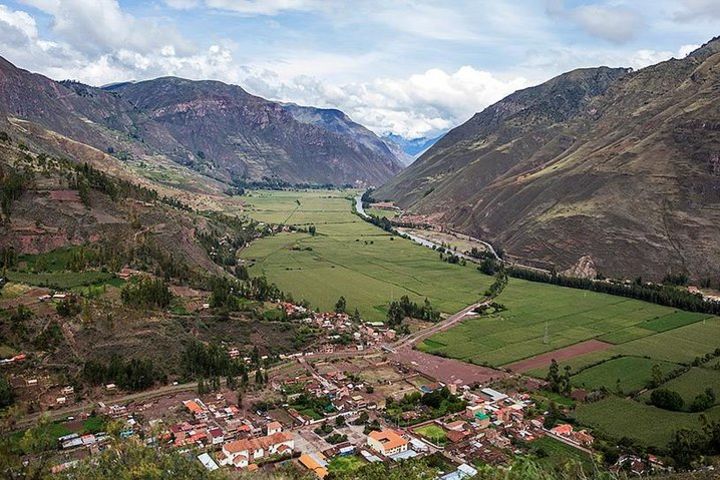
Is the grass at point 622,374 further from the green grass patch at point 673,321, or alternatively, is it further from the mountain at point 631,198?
the mountain at point 631,198

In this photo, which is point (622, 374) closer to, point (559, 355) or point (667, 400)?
point (559, 355)

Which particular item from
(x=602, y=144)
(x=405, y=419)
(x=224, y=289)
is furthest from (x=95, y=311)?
(x=602, y=144)

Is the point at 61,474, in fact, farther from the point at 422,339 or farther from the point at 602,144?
the point at 602,144

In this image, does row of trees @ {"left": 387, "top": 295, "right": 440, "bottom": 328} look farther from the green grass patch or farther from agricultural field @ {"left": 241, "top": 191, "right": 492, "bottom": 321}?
the green grass patch

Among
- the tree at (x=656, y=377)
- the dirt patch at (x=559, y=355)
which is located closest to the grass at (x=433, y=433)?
the dirt patch at (x=559, y=355)

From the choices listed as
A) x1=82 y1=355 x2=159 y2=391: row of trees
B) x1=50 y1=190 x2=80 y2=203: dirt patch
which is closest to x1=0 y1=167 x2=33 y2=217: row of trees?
x1=50 y1=190 x2=80 y2=203: dirt patch

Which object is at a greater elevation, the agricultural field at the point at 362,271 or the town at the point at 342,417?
the agricultural field at the point at 362,271
